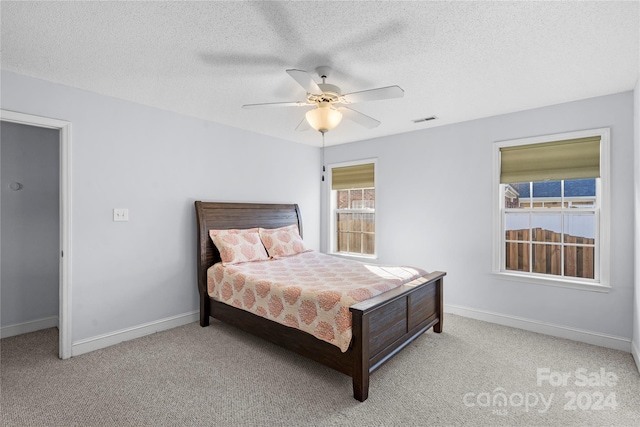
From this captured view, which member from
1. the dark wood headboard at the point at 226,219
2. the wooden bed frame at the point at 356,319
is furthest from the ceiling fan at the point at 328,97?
the dark wood headboard at the point at 226,219

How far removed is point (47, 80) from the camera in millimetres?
2688

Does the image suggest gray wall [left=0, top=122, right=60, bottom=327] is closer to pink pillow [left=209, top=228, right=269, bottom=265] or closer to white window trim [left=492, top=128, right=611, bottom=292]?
pink pillow [left=209, top=228, right=269, bottom=265]

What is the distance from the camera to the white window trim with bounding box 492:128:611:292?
9.67ft

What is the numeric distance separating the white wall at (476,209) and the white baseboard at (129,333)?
9.06 ft

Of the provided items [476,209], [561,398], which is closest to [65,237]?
[561,398]

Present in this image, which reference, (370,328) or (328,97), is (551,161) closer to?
(328,97)

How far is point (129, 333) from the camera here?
3.16 meters

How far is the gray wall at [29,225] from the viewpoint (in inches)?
130

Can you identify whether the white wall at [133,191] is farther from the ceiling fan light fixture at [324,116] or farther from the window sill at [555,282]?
the window sill at [555,282]

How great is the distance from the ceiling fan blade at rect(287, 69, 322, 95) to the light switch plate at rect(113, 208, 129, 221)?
2.24 metres

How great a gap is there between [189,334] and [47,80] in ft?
8.79

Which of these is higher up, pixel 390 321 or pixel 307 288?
pixel 307 288

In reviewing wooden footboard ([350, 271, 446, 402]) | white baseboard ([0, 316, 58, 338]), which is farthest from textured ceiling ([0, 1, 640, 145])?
white baseboard ([0, 316, 58, 338])

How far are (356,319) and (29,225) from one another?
376 centimetres
